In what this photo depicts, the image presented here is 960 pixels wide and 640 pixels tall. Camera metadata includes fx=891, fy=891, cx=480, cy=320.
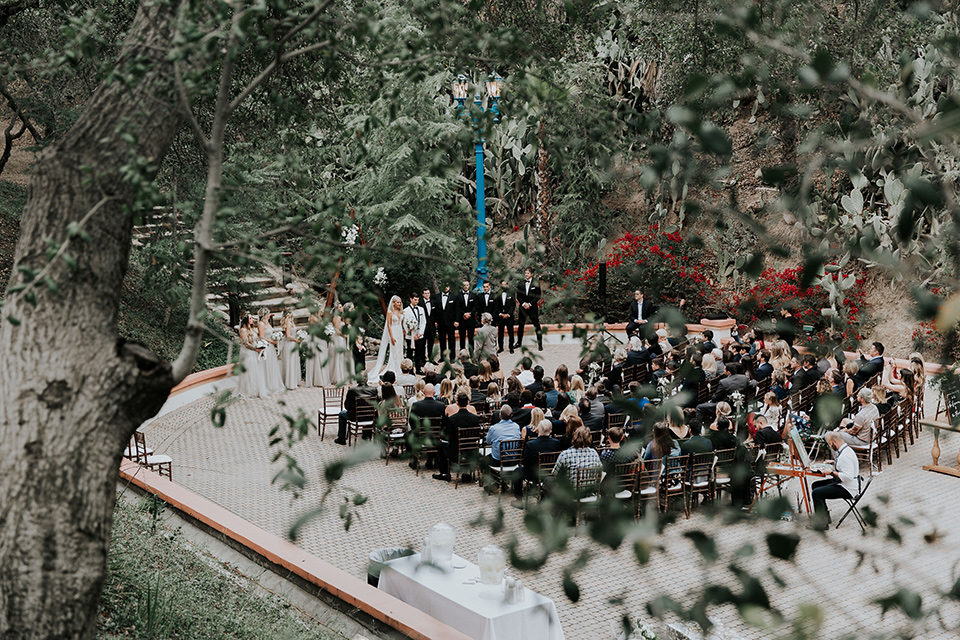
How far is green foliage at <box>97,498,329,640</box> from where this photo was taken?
21.9 feet

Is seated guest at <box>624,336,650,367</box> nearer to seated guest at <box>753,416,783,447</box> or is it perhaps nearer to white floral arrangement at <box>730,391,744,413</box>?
→ white floral arrangement at <box>730,391,744,413</box>

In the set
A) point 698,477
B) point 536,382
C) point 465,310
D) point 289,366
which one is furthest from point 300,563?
point 465,310

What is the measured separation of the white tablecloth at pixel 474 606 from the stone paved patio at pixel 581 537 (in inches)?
25.5

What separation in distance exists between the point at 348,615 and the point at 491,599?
1531mm

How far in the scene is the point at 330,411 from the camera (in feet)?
51.1

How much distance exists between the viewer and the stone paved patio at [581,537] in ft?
27.4

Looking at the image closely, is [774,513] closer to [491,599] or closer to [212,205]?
[212,205]

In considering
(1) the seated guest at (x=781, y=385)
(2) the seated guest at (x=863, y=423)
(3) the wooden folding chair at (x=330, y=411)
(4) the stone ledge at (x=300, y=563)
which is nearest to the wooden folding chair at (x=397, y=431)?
(3) the wooden folding chair at (x=330, y=411)

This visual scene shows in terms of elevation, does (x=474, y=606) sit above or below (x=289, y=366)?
below

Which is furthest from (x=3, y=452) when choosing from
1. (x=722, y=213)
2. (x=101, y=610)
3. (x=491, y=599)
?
(x=491, y=599)

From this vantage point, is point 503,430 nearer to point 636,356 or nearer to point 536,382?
point 536,382

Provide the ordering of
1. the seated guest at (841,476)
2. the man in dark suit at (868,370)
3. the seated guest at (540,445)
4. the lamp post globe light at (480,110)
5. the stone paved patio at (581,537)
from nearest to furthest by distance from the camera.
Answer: the lamp post globe light at (480,110) → the stone paved patio at (581,537) → the seated guest at (841,476) → the seated guest at (540,445) → the man in dark suit at (868,370)

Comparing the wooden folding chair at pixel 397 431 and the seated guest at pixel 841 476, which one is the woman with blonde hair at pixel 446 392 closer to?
the wooden folding chair at pixel 397 431

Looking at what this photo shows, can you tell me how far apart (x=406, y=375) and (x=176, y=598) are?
→ 9380 mm
